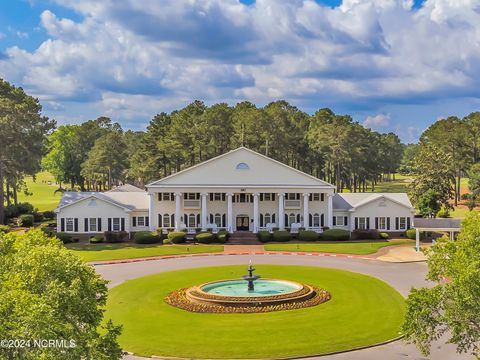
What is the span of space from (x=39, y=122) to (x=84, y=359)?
67.3 meters

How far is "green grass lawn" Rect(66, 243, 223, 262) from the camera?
179 feet

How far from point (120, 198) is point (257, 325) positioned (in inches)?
1784

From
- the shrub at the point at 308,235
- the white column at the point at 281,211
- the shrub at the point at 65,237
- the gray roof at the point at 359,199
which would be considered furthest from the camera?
the gray roof at the point at 359,199

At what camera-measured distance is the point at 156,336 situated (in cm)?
2708

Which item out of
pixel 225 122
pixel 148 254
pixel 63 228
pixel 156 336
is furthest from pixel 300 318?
pixel 225 122

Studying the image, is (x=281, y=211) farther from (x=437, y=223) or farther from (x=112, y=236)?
(x=112, y=236)

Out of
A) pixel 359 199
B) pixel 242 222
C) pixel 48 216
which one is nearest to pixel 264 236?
pixel 242 222

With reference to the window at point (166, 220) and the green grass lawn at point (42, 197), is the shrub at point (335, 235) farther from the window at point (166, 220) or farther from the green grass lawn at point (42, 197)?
the green grass lawn at point (42, 197)

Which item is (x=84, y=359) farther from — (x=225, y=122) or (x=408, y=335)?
(x=225, y=122)

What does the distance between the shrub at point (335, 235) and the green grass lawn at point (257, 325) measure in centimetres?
2453

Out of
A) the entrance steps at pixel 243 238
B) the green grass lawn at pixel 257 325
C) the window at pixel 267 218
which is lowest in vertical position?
the green grass lawn at pixel 257 325

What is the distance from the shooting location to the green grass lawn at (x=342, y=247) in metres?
57.3

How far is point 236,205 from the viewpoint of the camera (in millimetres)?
69688

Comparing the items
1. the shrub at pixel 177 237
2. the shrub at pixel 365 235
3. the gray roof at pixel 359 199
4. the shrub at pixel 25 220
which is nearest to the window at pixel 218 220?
the shrub at pixel 177 237
